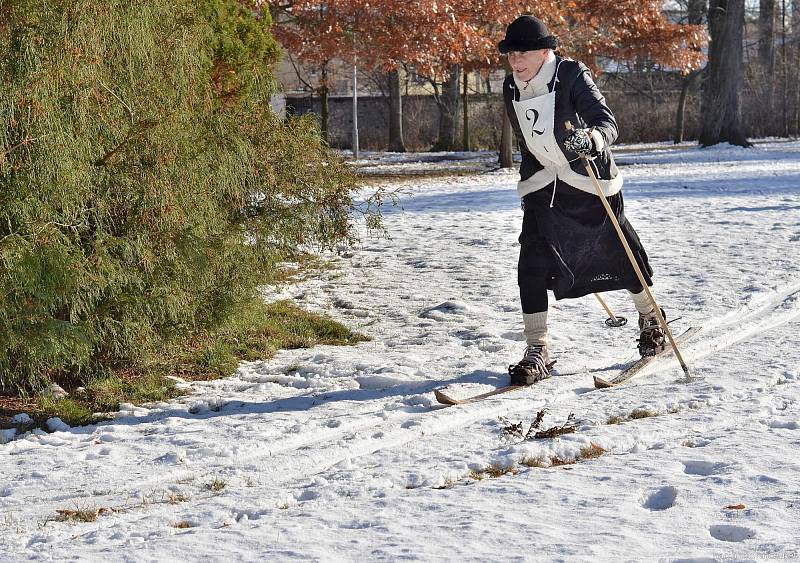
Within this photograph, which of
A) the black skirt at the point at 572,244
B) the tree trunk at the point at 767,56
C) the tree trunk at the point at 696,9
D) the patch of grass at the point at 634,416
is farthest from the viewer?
the tree trunk at the point at 767,56

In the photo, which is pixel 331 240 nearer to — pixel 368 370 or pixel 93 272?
pixel 368 370

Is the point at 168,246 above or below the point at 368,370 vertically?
above

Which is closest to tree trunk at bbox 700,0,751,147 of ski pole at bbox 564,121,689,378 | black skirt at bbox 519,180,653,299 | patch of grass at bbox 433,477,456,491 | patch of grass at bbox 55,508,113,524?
black skirt at bbox 519,180,653,299

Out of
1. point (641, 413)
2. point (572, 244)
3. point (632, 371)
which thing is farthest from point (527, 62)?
point (641, 413)

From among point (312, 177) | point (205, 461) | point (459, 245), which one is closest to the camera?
point (205, 461)

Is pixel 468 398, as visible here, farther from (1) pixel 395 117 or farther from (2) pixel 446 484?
(1) pixel 395 117

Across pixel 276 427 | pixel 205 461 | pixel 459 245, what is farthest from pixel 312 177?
pixel 459 245

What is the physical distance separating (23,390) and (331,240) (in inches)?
114

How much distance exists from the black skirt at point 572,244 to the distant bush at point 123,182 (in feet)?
5.87

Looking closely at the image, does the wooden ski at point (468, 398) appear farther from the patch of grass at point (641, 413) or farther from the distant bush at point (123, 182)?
the distant bush at point (123, 182)

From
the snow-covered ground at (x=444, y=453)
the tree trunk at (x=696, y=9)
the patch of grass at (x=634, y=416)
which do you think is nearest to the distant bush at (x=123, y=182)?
the snow-covered ground at (x=444, y=453)

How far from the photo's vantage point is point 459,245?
1145cm

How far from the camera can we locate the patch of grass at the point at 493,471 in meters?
4.37

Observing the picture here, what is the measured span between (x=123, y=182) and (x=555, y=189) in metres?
2.34
